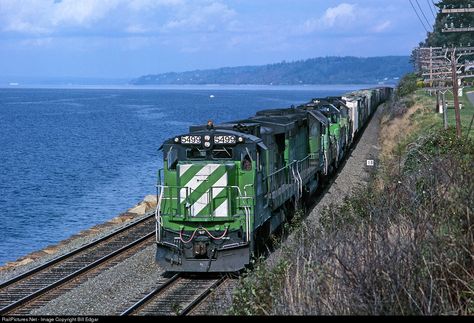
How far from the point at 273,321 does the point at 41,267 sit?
41.2 feet

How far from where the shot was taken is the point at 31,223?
116ft

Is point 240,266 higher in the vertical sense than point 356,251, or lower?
lower

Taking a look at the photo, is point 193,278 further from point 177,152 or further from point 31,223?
point 31,223

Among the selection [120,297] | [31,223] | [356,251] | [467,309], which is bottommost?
[31,223]

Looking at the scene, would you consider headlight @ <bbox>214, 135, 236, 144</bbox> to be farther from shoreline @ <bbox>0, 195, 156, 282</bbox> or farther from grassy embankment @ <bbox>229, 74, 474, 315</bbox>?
shoreline @ <bbox>0, 195, 156, 282</bbox>

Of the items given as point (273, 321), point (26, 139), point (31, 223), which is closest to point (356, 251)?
point (273, 321)

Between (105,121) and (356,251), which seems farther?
(105,121)

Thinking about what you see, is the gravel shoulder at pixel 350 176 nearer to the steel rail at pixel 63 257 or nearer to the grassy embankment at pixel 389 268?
the grassy embankment at pixel 389 268

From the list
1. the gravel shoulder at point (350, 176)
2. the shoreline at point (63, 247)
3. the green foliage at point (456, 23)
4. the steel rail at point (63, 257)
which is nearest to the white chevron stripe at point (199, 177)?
the gravel shoulder at point (350, 176)

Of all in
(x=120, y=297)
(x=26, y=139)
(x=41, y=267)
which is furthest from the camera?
(x=26, y=139)

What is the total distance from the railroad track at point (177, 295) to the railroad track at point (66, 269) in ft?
7.72

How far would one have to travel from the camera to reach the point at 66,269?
61.3 ft

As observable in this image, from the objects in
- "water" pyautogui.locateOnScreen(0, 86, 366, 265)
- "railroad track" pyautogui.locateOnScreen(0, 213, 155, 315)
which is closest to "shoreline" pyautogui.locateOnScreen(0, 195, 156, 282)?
"railroad track" pyautogui.locateOnScreen(0, 213, 155, 315)

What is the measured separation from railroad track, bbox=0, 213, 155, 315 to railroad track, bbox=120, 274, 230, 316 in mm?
2353
